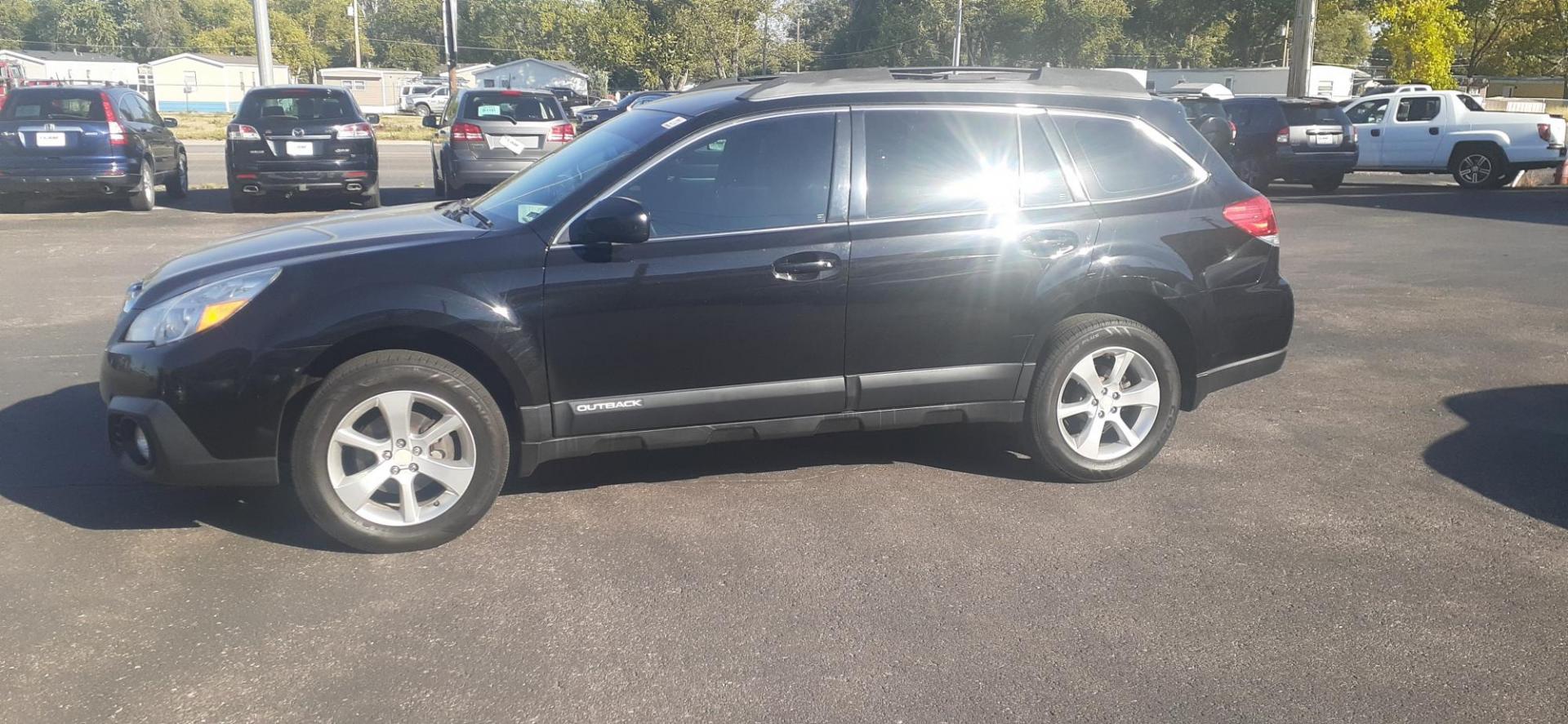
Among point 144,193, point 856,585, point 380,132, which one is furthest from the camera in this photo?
point 380,132

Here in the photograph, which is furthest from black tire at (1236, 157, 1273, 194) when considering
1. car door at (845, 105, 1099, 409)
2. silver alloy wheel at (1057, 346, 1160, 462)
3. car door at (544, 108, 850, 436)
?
car door at (544, 108, 850, 436)

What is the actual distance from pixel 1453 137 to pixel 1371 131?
56.9 inches

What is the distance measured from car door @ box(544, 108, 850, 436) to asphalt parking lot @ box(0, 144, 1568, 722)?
504 mm

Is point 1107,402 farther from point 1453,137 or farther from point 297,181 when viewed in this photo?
point 1453,137

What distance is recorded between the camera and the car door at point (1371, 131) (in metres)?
21.5

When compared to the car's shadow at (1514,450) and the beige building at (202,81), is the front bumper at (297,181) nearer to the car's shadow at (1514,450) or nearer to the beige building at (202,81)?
the car's shadow at (1514,450)

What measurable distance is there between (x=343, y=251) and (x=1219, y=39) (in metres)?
75.3

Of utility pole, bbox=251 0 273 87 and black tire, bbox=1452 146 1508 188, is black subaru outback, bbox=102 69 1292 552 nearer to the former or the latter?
black tire, bbox=1452 146 1508 188

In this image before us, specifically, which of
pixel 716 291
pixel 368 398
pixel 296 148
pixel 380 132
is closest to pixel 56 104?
pixel 296 148

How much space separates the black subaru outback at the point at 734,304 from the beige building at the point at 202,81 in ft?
273

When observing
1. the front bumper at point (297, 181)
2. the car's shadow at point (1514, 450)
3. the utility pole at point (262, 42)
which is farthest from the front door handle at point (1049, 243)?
the utility pole at point (262, 42)

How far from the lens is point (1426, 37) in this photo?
36469 millimetres

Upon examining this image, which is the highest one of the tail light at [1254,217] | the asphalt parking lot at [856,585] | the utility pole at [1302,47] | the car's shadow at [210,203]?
the utility pole at [1302,47]

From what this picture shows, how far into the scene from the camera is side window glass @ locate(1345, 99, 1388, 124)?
21.6 metres
